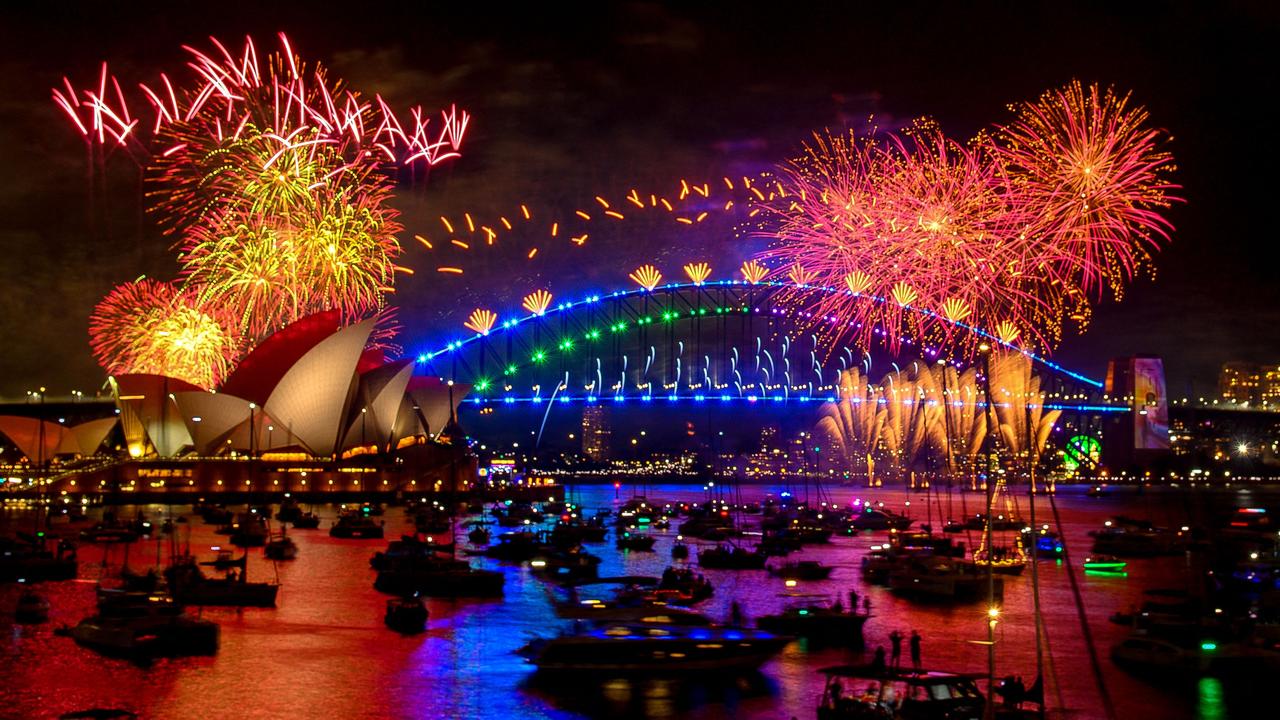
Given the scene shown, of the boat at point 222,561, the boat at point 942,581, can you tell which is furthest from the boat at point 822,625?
the boat at point 222,561

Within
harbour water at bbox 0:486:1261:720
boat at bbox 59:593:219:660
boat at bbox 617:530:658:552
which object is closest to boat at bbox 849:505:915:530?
boat at bbox 617:530:658:552

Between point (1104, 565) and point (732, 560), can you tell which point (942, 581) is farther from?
point (1104, 565)

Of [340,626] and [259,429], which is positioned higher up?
[259,429]

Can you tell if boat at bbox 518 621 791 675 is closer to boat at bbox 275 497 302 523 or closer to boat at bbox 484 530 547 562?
boat at bbox 484 530 547 562

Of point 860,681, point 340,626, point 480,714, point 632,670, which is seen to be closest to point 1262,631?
point 860,681

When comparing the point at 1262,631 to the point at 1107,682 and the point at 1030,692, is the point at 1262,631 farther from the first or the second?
the point at 1030,692

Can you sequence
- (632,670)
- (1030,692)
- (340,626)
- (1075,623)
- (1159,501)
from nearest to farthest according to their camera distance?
(1030,692)
(632,670)
(340,626)
(1075,623)
(1159,501)
